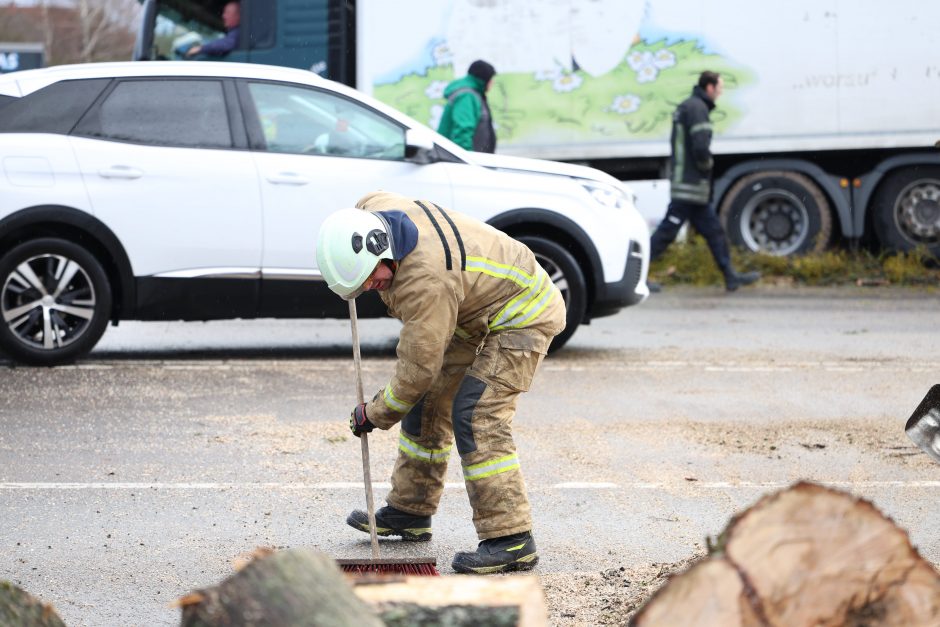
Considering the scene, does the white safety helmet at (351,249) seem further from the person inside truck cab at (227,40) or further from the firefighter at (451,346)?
the person inside truck cab at (227,40)

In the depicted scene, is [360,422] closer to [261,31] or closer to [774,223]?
[261,31]

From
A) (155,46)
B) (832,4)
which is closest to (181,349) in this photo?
(155,46)

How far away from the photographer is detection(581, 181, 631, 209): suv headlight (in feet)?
31.9

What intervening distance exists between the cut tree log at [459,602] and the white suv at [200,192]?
19.9ft

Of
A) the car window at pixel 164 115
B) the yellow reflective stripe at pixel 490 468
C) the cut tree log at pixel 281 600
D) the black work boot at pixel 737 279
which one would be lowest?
the black work boot at pixel 737 279

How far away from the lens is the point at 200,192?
354 inches

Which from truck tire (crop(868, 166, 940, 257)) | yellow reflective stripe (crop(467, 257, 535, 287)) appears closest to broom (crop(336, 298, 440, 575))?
yellow reflective stripe (crop(467, 257, 535, 287))

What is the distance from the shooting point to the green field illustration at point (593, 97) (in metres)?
14.6

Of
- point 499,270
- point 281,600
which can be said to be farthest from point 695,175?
point 281,600

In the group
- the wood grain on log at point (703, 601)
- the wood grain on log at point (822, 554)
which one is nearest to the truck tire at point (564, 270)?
the wood grain on log at point (822, 554)

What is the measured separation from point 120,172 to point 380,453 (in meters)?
2.98

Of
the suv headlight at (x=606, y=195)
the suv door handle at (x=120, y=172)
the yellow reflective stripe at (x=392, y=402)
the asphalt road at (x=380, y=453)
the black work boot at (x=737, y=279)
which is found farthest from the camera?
the black work boot at (x=737, y=279)

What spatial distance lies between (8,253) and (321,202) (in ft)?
6.32

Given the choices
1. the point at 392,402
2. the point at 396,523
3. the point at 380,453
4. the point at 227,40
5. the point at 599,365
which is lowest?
the point at 599,365
